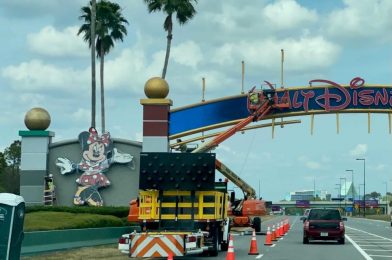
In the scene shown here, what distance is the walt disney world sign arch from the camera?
50.5 metres

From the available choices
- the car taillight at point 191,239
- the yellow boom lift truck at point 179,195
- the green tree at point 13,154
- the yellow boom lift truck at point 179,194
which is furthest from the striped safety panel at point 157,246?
the green tree at point 13,154

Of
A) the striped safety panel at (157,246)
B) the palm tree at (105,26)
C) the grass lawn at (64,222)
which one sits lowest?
the striped safety panel at (157,246)

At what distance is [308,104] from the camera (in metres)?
50.6

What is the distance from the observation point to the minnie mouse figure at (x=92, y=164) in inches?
1845

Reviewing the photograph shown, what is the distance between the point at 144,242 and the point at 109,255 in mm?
3494

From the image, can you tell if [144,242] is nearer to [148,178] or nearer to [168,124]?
[148,178]

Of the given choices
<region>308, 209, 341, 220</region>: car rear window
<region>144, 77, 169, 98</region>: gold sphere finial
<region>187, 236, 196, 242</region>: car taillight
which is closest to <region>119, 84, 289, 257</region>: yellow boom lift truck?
<region>187, 236, 196, 242</region>: car taillight

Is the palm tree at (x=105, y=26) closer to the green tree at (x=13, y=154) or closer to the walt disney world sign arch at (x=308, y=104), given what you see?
the walt disney world sign arch at (x=308, y=104)

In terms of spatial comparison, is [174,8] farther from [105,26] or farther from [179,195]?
[179,195]

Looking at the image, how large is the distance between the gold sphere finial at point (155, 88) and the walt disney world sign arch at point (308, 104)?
460cm

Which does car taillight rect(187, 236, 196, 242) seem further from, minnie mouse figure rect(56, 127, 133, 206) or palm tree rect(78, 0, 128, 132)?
palm tree rect(78, 0, 128, 132)

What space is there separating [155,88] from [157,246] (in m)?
24.9

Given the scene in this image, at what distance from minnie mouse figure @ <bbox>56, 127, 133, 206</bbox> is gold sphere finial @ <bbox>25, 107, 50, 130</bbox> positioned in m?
2.36

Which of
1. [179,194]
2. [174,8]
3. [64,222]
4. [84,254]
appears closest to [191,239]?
[179,194]
